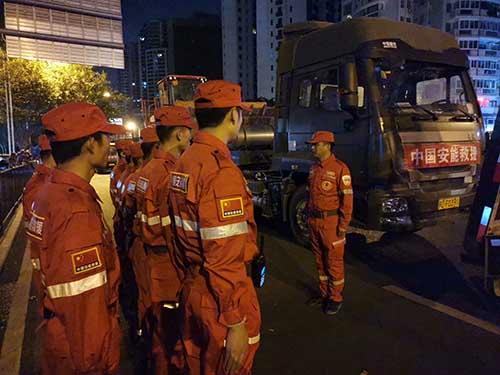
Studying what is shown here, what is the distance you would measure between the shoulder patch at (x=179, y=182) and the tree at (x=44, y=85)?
2271 centimetres

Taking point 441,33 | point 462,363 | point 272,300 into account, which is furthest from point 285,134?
point 462,363

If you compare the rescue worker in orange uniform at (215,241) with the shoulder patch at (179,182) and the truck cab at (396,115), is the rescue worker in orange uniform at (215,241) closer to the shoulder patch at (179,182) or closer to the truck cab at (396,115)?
the shoulder patch at (179,182)

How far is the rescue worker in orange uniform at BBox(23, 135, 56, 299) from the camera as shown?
74.2 inches

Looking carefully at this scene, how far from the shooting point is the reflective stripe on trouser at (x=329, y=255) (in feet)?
13.0

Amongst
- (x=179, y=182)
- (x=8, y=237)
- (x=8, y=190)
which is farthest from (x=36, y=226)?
(x=8, y=190)

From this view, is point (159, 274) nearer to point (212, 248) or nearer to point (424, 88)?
point (212, 248)

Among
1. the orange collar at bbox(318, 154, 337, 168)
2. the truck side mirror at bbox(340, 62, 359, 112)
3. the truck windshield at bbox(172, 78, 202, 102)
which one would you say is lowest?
the orange collar at bbox(318, 154, 337, 168)

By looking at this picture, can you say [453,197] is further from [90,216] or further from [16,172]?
[16,172]

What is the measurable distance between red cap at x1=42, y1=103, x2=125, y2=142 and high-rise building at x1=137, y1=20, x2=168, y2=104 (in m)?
88.4

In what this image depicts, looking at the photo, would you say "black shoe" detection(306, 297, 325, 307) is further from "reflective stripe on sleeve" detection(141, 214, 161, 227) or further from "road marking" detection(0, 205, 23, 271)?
"road marking" detection(0, 205, 23, 271)

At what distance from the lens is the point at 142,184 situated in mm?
2980

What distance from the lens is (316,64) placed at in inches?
229

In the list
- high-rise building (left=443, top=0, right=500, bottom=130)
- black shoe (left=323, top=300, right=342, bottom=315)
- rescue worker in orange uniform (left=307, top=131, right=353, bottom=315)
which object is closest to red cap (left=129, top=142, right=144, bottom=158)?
rescue worker in orange uniform (left=307, top=131, right=353, bottom=315)

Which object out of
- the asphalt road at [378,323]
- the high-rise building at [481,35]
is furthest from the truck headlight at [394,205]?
the high-rise building at [481,35]
